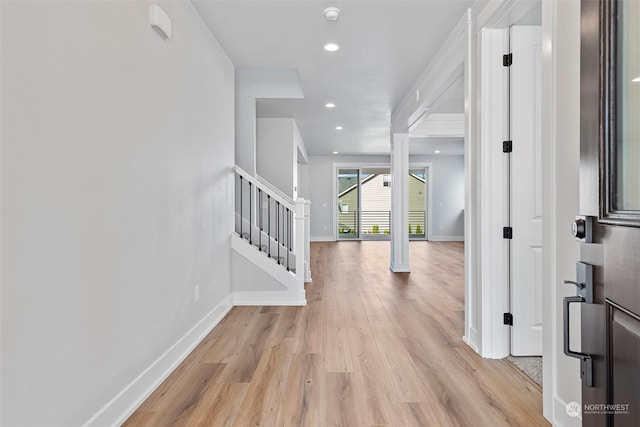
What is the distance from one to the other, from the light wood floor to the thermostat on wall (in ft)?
6.94

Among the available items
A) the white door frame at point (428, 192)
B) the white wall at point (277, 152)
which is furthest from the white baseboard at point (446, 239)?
the white wall at point (277, 152)

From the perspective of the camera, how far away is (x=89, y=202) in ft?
5.11

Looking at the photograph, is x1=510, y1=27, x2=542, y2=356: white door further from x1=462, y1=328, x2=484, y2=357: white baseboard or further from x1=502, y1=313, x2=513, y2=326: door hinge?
x1=462, y1=328, x2=484, y2=357: white baseboard

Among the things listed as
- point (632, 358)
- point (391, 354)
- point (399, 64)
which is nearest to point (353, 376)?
point (391, 354)

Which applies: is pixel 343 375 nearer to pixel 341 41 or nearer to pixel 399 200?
pixel 341 41

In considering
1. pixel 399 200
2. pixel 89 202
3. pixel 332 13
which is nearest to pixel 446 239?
pixel 399 200

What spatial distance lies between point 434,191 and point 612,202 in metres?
10.6

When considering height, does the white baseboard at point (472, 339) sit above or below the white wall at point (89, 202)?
below

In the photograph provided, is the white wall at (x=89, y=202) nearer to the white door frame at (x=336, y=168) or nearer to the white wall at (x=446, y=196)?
the white door frame at (x=336, y=168)

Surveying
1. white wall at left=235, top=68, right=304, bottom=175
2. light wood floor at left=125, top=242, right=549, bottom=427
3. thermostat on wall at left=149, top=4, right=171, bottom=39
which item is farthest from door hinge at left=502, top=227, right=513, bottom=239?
white wall at left=235, top=68, right=304, bottom=175

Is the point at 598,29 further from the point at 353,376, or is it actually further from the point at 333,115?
the point at 333,115

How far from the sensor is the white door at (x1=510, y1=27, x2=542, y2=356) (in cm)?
250

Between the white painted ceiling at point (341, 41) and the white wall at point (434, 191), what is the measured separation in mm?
5312

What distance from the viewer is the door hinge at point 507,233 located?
8.32ft
